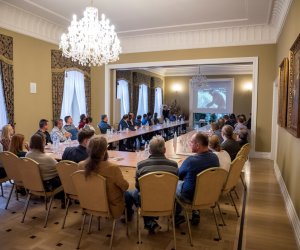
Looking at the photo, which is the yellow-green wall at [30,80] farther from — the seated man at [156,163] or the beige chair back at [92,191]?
the seated man at [156,163]

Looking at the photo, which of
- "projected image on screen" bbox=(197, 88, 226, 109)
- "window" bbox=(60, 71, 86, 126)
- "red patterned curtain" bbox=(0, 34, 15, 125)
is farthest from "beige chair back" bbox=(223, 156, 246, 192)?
"projected image on screen" bbox=(197, 88, 226, 109)

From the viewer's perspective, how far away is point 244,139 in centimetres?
537

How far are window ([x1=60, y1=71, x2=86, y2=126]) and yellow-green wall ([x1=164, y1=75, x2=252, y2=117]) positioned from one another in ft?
22.9

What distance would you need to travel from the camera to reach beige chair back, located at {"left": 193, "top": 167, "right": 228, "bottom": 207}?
2732 millimetres

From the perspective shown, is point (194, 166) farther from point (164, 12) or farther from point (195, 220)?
point (164, 12)

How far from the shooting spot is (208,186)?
2.81 metres

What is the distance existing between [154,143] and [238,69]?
37.2 feet

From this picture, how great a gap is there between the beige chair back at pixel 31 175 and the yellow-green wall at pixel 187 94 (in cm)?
1164

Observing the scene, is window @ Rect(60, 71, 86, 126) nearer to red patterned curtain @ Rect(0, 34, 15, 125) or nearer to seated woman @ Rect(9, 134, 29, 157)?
red patterned curtain @ Rect(0, 34, 15, 125)

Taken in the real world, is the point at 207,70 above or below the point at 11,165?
above

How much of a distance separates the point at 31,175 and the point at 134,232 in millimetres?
1360

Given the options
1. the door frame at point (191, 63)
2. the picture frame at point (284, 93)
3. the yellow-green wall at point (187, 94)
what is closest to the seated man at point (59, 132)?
the door frame at point (191, 63)

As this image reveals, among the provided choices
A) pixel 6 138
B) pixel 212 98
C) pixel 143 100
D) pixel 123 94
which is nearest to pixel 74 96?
pixel 123 94

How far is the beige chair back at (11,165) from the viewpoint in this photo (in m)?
3.44
